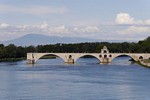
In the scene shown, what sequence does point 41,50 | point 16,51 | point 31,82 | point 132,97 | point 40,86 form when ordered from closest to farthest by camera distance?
point 132,97 → point 40,86 → point 31,82 → point 16,51 → point 41,50

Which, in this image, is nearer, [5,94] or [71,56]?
[5,94]

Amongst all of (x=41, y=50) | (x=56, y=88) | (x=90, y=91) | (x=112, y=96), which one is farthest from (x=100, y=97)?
(x=41, y=50)

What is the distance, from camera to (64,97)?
34875 millimetres

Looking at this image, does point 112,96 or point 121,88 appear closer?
point 112,96

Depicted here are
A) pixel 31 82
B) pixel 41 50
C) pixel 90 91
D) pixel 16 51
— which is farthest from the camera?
pixel 41 50

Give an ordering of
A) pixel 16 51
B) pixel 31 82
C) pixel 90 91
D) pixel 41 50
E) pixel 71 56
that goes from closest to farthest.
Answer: pixel 90 91, pixel 31 82, pixel 71 56, pixel 16 51, pixel 41 50

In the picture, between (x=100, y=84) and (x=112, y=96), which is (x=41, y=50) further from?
(x=112, y=96)

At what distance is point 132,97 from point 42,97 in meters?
5.72

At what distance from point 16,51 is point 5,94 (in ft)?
231

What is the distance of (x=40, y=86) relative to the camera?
42.0m

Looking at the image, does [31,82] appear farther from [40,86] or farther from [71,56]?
[71,56]

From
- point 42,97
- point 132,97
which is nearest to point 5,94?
point 42,97

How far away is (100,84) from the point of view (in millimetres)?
43469

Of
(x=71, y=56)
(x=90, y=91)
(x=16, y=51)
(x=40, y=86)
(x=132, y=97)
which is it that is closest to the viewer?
(x=132, y=97)
